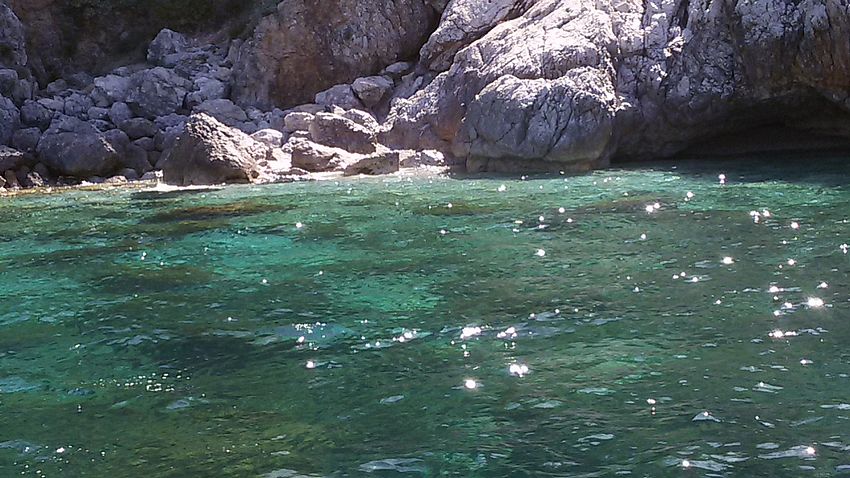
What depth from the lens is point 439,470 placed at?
3.53 m

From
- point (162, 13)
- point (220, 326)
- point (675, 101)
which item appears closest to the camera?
point (220, 326)

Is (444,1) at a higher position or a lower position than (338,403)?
higher

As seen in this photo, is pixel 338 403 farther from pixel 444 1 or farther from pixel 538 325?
pixel 444 1

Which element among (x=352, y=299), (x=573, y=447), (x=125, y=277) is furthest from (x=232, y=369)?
(x=125, y=277)

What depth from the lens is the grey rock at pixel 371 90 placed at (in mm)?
22250

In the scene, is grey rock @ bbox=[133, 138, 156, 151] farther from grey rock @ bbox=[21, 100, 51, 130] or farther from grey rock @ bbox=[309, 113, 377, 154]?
grey rock @ bbox=[309, 113, 377, 154]

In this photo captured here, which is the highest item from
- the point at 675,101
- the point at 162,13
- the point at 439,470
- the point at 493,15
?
the point at 162,13

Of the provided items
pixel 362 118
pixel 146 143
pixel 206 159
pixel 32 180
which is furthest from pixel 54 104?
pixel 206 159

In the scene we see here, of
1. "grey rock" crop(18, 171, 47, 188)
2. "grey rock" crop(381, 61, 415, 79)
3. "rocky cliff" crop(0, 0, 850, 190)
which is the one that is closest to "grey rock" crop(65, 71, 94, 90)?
"rocky cliff" crop(0, 0, 850, 190)

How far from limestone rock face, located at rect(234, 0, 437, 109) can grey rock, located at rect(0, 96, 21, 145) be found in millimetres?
6119

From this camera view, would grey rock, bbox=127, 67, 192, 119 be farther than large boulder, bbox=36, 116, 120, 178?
Yes

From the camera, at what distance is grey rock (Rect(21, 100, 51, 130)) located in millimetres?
21906

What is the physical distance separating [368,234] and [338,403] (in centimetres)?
525

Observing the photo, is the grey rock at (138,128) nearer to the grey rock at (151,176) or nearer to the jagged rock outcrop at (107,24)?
the grey rock at (151,176)
